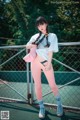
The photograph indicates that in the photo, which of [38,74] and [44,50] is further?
[38,74]

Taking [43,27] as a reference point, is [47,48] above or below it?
below

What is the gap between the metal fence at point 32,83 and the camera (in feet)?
16.4

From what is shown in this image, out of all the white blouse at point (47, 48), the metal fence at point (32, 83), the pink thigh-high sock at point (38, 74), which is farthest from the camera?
the metal fence at point (32, 83)

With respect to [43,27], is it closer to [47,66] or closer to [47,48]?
[47,48]

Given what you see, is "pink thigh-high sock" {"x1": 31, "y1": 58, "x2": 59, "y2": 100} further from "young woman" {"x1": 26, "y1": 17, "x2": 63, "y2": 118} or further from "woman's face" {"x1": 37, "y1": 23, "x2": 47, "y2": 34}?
"woman's face" {"x1": 37, "y1": 23, "x2": 47, "y2": 34}

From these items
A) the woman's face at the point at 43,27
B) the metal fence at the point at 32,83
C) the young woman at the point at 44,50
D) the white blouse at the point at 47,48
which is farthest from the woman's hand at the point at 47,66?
A: the metal fence at the point at 32,83

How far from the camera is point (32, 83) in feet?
16.3

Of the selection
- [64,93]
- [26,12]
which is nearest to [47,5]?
[26,12]

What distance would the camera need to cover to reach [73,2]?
11.4 metres

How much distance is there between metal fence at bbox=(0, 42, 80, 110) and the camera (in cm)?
500

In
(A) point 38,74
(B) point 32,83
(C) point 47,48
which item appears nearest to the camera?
(C) point 47,48

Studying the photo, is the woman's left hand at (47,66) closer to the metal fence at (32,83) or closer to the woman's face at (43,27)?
the woman's face at (43,27)

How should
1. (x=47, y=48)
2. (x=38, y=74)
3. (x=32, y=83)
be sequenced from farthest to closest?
(x=32, y=83)
(x=38, y=74)
(x=47, y=48)

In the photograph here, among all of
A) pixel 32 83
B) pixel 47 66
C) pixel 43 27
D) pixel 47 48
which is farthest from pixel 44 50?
pixel 32 83
